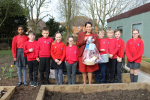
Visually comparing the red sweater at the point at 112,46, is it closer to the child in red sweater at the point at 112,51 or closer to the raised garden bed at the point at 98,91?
the child in red sweater at the point at 112,51

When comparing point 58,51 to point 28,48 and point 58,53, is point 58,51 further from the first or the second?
point 28,48

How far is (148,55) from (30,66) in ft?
20.6

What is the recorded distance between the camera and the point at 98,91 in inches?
104

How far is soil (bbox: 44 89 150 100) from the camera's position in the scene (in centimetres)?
240

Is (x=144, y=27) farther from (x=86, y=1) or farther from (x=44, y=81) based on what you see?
(x=86, y=1)

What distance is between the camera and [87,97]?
7.98 feet

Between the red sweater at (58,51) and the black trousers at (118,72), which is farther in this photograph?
the black trousers at (118,72)

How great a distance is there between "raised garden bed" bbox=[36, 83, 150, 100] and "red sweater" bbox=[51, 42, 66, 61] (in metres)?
1.03

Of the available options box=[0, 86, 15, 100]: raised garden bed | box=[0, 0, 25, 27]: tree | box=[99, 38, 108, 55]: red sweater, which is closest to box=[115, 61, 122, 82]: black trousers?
box=[99, 38, 108, 55]: red sweater

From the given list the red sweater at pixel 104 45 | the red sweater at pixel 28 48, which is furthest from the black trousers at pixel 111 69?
the red sweater at pixel 28 48

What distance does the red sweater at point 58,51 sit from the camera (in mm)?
3470

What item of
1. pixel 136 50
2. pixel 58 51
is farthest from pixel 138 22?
pixel 58 51

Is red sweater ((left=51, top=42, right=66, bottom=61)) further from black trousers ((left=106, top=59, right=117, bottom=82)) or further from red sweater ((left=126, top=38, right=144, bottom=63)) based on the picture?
red sweater ((left=126, top=38, right=144, bottom=63))

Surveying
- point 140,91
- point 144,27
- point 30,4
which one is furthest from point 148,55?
point 30,4
